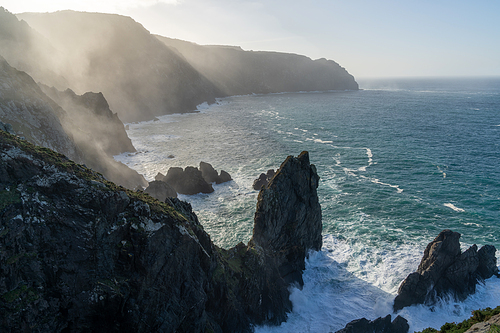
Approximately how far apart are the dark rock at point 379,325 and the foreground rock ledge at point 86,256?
37.8 ft

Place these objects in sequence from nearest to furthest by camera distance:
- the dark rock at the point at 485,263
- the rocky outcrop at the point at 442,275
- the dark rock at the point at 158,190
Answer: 1. the rocky outcrop at the point at 442,275
2. the dark rock at the point at 485,263
3. the dark rock at the point at 158,190

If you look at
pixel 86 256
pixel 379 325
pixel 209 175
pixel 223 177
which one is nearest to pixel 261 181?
pixel 223 177

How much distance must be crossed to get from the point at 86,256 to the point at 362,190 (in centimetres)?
4426

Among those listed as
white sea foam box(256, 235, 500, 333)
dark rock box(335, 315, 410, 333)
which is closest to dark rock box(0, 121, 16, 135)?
white sea foam box(256, 235, 500, 333)

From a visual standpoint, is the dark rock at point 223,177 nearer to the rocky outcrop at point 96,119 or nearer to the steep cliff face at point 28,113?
the steep cliff face at point 28,113

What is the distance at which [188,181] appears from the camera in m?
49.0

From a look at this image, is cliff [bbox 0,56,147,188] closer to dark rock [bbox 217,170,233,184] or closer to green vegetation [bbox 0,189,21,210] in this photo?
dark rock [bbox 217,170,233,184]

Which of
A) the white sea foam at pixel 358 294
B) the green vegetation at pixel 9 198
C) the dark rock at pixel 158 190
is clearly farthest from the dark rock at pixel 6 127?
the white sea foam at pixel 358 294

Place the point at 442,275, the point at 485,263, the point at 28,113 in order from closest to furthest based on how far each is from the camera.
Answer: the point at 442,275 < the point at 485,263 < the point at 28,113

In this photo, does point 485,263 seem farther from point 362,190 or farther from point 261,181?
point 261,181

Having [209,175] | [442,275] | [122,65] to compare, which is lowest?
[442,275]

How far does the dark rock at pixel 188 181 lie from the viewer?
48.9 m

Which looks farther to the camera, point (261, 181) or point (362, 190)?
point (261, 181)

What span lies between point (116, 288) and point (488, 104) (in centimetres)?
18470
